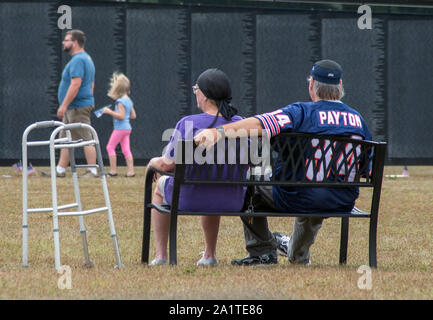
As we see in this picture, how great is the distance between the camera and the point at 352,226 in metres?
8.56

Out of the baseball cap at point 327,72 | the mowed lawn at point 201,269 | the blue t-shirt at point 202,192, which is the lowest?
the mowed lawn at point 201,269

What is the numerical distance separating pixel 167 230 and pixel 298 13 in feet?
40.2

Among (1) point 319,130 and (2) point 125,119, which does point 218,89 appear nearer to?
(1) point 319,130

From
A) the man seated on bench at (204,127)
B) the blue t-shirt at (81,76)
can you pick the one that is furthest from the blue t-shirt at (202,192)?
the blue t-shirt at (81,76)

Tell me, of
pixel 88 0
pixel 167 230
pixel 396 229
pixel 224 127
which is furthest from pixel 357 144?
pixel 88 0

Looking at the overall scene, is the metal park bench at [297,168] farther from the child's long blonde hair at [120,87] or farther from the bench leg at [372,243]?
the child's long blonde hair at [120,87]

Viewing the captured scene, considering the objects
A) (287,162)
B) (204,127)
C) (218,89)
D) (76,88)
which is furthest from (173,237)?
(76,88)

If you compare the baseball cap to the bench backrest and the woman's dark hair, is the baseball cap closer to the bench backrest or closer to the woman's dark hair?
the bench backrest

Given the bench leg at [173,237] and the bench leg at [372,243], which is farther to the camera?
the bench leg at [372,243]

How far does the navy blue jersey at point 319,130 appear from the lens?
5480mm

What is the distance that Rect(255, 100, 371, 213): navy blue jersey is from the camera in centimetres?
548

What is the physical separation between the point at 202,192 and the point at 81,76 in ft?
27.6

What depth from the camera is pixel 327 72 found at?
18.5ft
